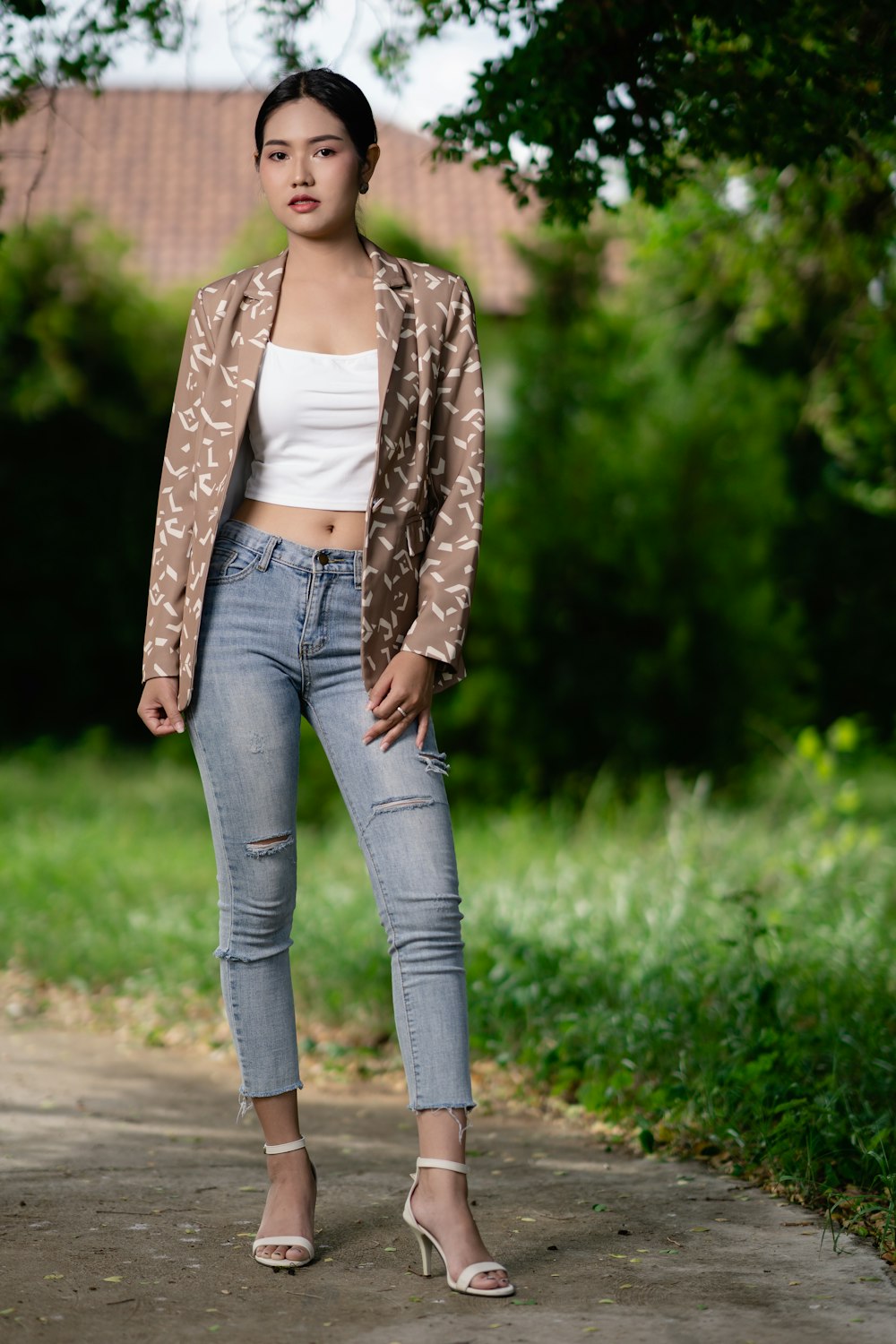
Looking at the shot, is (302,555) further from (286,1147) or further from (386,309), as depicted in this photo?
(286,1147)

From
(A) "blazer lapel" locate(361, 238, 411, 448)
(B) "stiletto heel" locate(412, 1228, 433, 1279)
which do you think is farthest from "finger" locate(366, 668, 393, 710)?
(B) "stiletto heel" locate(412, 1228, 433, 1279)

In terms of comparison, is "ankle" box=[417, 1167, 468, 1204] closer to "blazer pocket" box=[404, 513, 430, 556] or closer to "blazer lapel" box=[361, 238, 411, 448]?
"blazer pocket" box=[404, 513, 430, 556]

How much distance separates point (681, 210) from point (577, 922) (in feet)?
9.55

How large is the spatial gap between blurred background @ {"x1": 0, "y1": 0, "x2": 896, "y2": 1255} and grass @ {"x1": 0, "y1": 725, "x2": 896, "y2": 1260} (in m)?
0.02

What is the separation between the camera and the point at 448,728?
812cm

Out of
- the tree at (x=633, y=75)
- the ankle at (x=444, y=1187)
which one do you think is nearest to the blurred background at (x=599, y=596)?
the tree at (x=633, y=75)

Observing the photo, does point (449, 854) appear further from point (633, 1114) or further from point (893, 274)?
point (893, 274)

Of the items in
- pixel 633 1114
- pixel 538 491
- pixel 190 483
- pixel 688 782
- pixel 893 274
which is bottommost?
pixel 633 1114

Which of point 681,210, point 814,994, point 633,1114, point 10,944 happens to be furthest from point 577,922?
point 681,210

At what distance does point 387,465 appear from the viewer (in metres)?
2.47

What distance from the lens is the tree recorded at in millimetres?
3215

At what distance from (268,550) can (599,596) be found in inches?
227

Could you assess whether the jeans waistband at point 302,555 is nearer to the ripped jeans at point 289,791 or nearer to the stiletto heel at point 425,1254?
the ripped jeans at point 289,791

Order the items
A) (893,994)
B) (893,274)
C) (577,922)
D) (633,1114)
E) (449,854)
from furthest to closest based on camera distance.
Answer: (893,274), (577,922), (893,994), (633,1114), (449,854)
